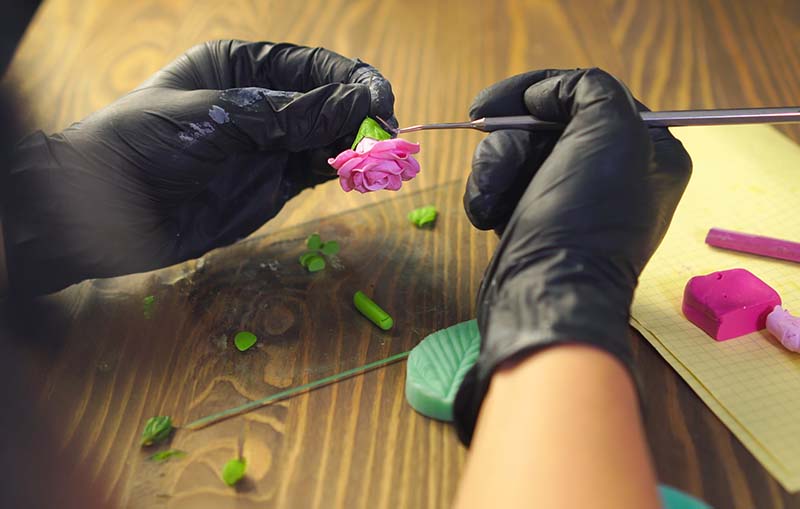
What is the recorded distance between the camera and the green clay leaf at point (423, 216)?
1.14 metres

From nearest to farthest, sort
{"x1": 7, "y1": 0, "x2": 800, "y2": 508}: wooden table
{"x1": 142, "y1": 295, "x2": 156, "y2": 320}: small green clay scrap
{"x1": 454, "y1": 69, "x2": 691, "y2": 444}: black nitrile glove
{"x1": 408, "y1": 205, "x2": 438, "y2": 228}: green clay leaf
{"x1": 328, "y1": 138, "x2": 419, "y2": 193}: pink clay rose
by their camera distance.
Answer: {"x1": 454, "y1": 69, "x2": 691, "y2": 444}: black nitrile glove
{"x1": 7, "y1": 0, "x2": 800, "y2": 508}: wooden table
{"x1": 328, "y1": 138, "x2": 419, "y2": 193}: pink clay rose
{"x1": 142, "y1": 295, "x2": 156, "y2": 320}: small green clay scrap
{"x1": 408, "y1": 205, "x2": 438, "y2": 228}: green clay leaf

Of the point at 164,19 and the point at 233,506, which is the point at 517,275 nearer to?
the point at 233,506

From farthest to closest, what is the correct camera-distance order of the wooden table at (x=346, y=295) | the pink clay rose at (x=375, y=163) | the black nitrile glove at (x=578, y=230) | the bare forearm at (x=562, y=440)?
the pink clay rose at (x=375, y=163), the wooden table at (x=346, y=295), the black nitrile glove at (x=578, y=230), the bare forearm at (x=562, y=440)

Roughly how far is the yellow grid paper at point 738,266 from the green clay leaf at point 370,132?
431 mm

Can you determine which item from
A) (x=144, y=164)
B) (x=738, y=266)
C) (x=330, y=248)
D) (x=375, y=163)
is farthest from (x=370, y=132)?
(x=738, y=266)

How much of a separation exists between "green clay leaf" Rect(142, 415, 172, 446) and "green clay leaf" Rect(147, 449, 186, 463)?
20 millimetres

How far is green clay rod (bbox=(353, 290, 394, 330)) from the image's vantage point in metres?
0.95

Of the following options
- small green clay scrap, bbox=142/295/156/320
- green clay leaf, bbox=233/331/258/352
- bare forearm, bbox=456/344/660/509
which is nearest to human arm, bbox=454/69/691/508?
bare forearm, bbox=456/344/660/509

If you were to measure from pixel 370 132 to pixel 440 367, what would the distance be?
1.11ft

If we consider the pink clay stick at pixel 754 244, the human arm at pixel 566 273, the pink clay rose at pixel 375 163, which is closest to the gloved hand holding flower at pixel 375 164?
the pink clay rose at pixel 375 163

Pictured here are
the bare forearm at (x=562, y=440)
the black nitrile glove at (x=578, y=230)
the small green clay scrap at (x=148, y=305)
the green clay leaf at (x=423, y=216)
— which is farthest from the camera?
the green clay leaf at (x=423, y=216)

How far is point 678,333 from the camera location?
3.07ft

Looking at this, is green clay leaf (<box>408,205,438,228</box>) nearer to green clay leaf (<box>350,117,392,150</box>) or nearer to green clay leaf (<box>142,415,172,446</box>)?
green clay leaf (<box>350,117,392,150</box>)

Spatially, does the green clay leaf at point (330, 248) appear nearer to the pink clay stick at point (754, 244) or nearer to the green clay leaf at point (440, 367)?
the green clay leaf at point (440, 367)
